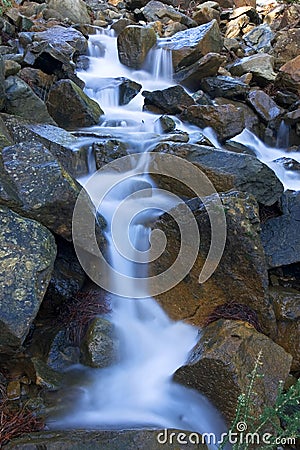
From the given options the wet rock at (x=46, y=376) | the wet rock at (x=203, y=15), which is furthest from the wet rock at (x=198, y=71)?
the wet rock at (x=46, y=376)

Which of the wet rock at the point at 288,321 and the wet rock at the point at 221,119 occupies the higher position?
the wet rock at the point at 221,119

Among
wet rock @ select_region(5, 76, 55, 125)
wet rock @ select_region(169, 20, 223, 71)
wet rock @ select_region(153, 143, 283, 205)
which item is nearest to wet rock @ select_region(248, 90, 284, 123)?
wet rock @ select_region(169, 20, 223, 71)

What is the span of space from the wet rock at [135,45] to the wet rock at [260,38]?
3690 millimetres

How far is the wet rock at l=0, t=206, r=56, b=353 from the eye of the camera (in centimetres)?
260

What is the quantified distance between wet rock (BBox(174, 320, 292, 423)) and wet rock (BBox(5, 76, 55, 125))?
3832 millimetres

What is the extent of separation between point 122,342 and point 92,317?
294 mm

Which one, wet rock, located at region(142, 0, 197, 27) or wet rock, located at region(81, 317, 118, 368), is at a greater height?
wet rock, located at region(142, 0, 197, 27)

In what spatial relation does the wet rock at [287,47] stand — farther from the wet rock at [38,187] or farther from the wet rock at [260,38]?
the wet rock at [38,187]

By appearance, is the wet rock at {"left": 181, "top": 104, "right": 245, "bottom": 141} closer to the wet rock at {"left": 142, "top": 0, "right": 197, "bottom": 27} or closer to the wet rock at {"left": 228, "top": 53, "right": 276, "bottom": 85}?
the wet rock at {"left": 228, "top": 53, "right": 276, "bottom": 85}

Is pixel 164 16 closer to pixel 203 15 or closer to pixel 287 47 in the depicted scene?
pixel 203 15

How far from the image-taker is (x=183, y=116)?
7109 millimetres

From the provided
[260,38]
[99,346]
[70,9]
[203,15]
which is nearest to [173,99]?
[99,346]

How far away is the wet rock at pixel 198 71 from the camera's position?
28.7 ft

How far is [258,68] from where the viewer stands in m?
9.88
